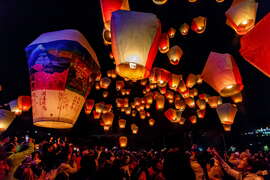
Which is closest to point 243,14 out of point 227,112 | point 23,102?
point 227,112

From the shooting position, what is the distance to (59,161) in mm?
3613

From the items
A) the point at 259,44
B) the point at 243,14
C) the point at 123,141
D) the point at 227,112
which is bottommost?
the point at 123,141

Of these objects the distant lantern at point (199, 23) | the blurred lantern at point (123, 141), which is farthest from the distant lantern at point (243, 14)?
the blurred lantern at point (123, 141)

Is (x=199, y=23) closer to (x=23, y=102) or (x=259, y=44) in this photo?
(x=259, y=44)

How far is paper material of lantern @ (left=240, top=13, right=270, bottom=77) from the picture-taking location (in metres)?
2.35

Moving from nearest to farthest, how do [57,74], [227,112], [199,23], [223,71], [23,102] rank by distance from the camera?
[57,74]
[223,71]
[199,23]
[227,112]
[23,102]

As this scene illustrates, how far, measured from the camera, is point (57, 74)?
95.7 inches

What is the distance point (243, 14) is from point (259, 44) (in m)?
1.77

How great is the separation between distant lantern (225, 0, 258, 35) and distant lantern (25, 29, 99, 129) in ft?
10.5

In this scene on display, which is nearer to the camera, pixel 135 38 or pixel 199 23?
pixel 135 38

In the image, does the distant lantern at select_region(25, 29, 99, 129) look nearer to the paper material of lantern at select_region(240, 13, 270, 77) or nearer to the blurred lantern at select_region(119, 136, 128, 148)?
the paper material of lantern at select_region(240, 13, 270, 77)

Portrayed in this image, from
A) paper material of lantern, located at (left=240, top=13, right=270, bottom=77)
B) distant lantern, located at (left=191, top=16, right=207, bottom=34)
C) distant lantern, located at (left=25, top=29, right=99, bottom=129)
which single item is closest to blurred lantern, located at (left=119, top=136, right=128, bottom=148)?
distant lantern, located at (left=191, top=16, right=207, bottom=34)

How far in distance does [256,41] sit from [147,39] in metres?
1.41

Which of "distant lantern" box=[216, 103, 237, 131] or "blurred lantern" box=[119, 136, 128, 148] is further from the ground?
"distant lantern" box=[216, 103, 237, 131]
